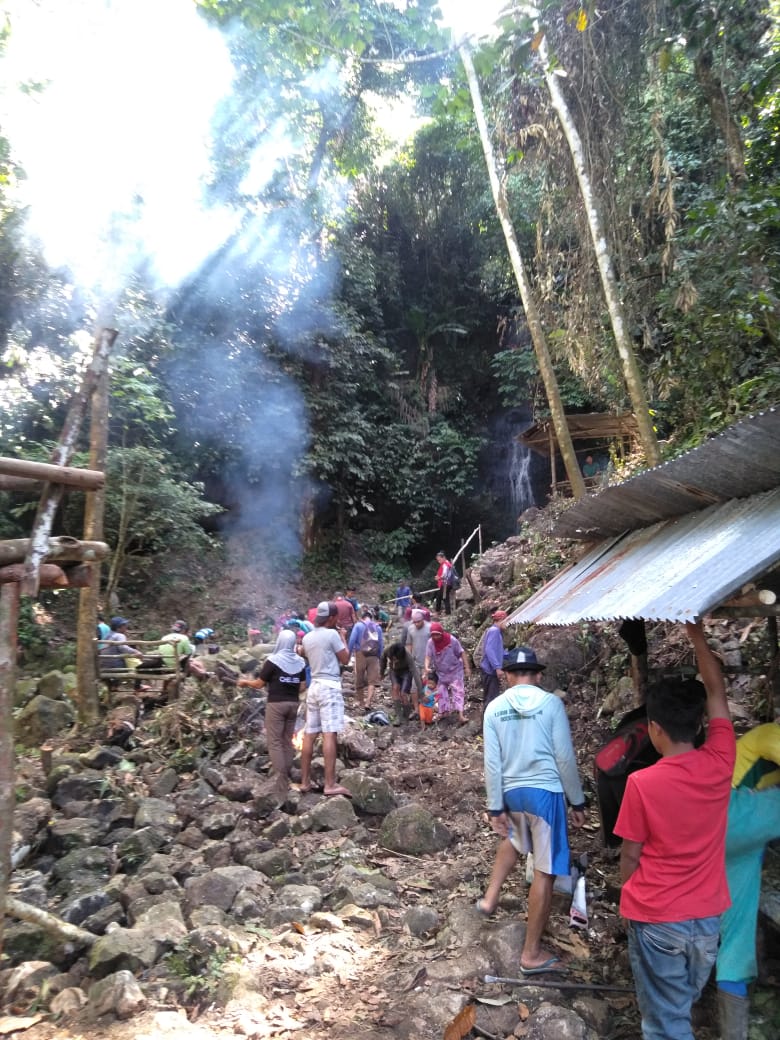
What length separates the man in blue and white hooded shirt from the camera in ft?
11.7

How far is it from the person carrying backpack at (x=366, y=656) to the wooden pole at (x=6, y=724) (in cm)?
720

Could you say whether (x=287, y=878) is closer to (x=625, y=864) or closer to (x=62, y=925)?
(x=62, y=925)

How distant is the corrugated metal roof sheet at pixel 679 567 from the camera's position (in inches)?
91.3

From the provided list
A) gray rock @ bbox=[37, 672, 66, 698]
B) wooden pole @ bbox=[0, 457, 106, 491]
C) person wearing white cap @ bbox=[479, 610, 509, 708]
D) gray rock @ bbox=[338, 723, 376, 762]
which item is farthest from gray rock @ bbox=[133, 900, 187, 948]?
gray rock @ bbox=[37, 672, 66, 698]

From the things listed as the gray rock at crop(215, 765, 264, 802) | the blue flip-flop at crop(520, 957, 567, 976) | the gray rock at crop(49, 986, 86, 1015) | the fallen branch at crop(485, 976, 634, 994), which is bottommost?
the gray rock at crop(49, 986, 86, 1015)

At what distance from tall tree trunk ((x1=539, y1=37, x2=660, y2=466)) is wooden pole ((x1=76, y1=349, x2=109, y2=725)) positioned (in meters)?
6.49

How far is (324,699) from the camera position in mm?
6629

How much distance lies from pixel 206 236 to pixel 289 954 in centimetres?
1835

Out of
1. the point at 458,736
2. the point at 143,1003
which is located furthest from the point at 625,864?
the point at 458,736

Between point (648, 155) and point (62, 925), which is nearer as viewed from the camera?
point (62, 925)

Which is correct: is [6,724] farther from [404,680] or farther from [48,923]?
[404,680]

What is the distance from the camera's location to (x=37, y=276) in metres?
13.1

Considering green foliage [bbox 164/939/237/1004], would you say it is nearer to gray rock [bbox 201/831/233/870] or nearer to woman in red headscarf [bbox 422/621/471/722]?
gray rock [bbox 201/831/233/870]

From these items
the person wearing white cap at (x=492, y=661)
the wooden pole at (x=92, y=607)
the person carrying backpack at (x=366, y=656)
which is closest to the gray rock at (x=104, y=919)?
the wooden pole at (x=92, y=607)
